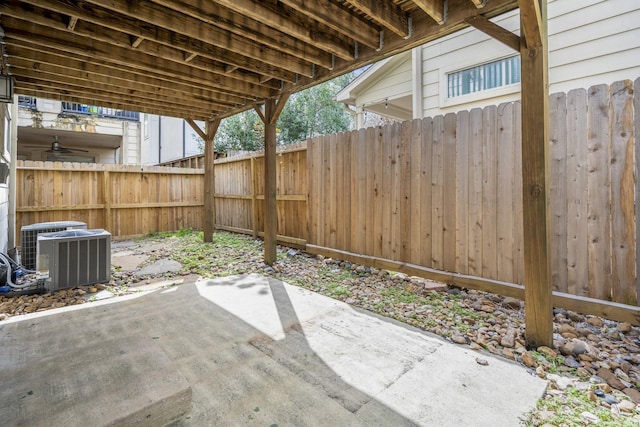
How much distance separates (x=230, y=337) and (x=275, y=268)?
2.12 m

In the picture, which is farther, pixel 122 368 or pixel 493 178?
pixel 493 178

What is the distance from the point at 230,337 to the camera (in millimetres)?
2463

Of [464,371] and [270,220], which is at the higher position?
[270,220]

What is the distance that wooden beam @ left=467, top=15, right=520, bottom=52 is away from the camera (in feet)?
7.54

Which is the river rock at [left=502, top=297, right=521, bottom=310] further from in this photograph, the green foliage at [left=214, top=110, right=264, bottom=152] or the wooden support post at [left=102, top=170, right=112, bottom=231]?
the green foliage at [left=214, top=110, right=264, bottom=152]

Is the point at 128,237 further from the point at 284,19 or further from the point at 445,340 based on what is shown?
the point at 445,340

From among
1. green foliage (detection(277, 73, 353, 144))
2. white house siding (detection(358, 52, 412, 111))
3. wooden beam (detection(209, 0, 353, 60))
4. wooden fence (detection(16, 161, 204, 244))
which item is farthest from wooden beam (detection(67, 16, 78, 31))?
green foliage (detection(277, 73, 353, 144))

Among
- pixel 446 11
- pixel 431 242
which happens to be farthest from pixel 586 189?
pixel 446 11

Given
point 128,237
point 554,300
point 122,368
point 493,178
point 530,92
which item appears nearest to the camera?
point 122,368

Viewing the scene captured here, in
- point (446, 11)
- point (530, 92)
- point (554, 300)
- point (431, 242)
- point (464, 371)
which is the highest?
point (446, 11)

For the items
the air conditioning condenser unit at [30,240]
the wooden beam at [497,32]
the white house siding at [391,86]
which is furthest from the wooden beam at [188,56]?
the white house siding at [391,86]

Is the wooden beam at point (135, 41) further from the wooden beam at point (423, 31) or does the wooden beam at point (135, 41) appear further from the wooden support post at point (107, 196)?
the wooden support post at point (107, 196)

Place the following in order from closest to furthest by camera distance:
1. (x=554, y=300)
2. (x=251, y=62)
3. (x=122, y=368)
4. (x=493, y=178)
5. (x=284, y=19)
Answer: (x=122, y=368), (x=554, y=300), (x=284, y=19), (x=493, y=178), (x=251, y=62)

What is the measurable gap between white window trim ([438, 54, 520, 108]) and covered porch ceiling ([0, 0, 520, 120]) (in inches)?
78.3
